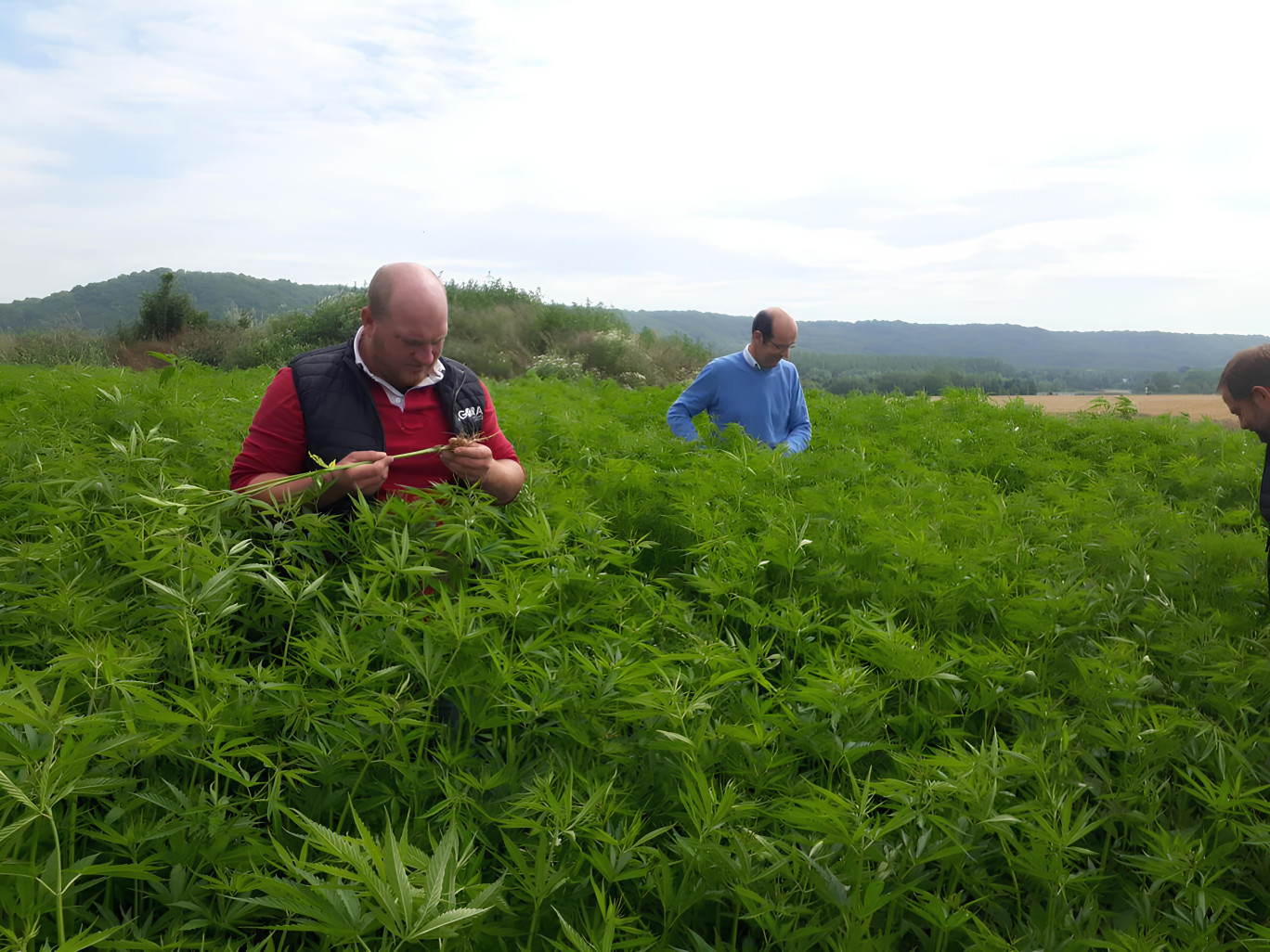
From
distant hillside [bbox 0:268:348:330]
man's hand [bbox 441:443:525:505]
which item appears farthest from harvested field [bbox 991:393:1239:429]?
distant hillside [bbox 0:268:348:330]

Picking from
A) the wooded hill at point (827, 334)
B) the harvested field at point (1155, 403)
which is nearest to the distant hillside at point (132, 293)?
Answer: the wooded hill at point (827, 334)

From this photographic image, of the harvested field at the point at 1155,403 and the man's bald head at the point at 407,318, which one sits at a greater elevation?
the man's bald head at the point at 407,318

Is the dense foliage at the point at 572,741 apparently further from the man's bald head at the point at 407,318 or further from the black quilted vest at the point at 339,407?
the man's bald head at the point at 407,318

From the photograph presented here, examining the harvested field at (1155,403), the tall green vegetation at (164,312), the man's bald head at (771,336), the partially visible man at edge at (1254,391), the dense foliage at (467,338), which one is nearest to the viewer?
the partially visible man at edge at (1254,391)

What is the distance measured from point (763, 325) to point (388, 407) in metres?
3.65

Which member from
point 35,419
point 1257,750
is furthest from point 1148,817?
Result: point 35,419

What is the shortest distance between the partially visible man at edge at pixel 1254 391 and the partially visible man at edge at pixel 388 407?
3452 millimetres

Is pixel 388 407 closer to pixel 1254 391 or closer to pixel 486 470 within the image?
pixel 486 470

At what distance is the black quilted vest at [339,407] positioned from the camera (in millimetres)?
2834

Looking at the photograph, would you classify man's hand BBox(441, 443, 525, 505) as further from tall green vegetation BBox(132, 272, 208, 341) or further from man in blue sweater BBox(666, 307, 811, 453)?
tall green vegetation BBox(132, 272, 208, 341)

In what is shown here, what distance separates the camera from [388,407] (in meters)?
2.96

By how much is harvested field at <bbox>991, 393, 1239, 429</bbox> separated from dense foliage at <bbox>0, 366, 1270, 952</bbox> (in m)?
6.35

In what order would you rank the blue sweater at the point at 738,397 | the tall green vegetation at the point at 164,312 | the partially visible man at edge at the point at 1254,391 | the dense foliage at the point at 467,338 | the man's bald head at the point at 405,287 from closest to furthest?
the man's bald head at the point at 405,287
the partially visible man at edge at the point at 1254,391
the blue sweater at the point at 738,397
the dense foliage at the point at 467,338
the tall green vegetation at the point at 164,312

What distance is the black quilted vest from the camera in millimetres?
2834
